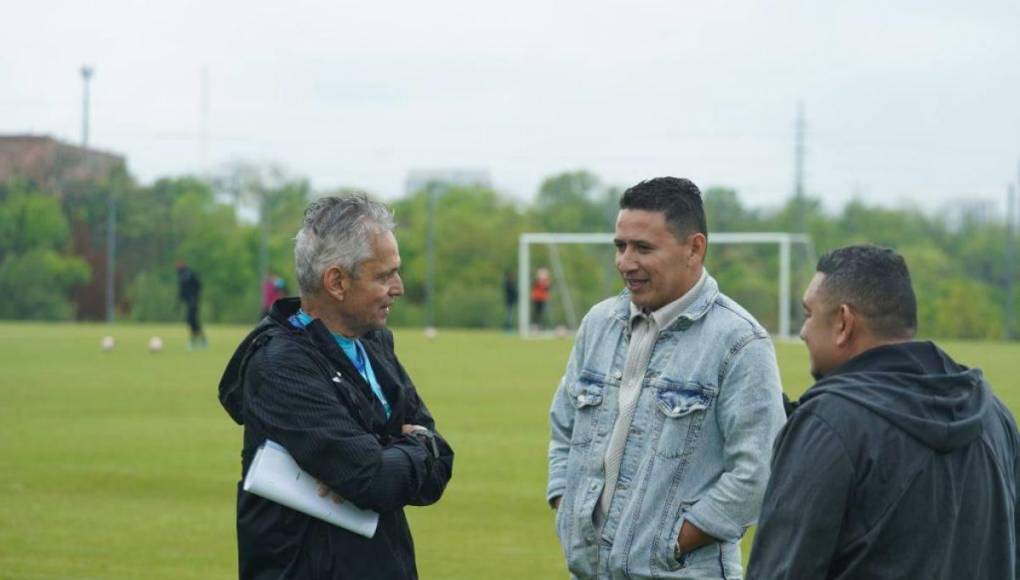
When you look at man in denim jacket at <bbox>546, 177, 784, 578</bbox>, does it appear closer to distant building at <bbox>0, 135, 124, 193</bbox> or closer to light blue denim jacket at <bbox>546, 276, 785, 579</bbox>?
light blue denim jacket at <bbox>546, 276, 785, 579</bbox>

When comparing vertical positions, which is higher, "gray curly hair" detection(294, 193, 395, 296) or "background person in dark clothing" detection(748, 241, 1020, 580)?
"gray curly hair" detection(294, 193, 395, 296)

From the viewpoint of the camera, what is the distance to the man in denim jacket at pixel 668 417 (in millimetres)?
4445

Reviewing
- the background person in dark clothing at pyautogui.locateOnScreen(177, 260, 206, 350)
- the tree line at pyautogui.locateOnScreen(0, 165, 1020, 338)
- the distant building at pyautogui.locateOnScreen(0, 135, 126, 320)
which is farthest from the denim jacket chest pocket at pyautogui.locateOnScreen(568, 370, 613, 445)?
the distant building at pyautogui.locateOnScreen(0, 135, 126, 320)

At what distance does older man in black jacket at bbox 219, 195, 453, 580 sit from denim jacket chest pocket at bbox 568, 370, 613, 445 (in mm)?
621

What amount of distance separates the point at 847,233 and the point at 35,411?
152 feet

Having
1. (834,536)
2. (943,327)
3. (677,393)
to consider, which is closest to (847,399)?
(834,536)

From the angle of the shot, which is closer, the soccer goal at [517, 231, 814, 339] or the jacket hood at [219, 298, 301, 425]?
the jacket hood at [219, 298, 301, 425]

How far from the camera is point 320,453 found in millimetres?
3916

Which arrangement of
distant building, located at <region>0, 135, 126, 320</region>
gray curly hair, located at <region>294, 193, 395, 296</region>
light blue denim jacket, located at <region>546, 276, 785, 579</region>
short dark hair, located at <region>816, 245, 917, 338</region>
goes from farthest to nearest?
distant building, located at <region>0, 135, 126, 320</region>, light blue denim jacket, located at <region>546, 276, 785, 579</region>, gray curly hair, located at <region>294, 193, 395, 296</region>, short dark hair, located at <region>816, 245, 917, 338</region>

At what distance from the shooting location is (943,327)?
168 feet

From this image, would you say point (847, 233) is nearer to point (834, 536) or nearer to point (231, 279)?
point (231, 279)

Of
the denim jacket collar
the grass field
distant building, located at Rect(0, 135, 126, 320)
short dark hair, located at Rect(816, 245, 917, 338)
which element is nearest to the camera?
short dark hair, located at Rect(816, 245, 917, 338)

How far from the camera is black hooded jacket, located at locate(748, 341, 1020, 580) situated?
332 centimetres

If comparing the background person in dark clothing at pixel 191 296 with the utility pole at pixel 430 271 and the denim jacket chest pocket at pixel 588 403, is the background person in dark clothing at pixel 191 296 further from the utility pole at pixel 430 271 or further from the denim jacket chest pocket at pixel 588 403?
the denim jacket chest pocket at pixel 588 403
